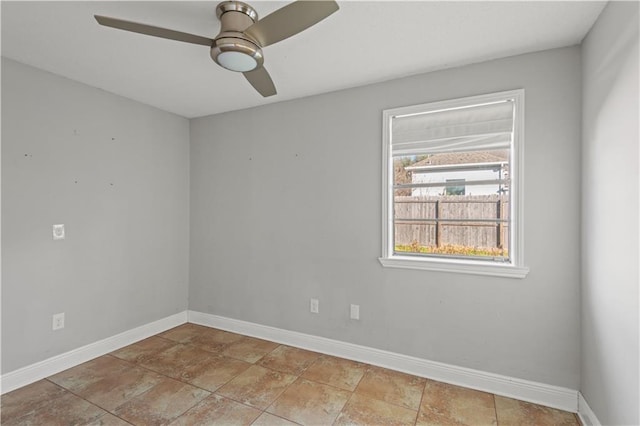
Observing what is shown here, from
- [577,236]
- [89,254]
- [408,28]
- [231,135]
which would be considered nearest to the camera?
[408,28]

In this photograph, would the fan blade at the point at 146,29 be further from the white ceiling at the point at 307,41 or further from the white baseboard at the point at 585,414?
the white baseboard at the point at 585,414

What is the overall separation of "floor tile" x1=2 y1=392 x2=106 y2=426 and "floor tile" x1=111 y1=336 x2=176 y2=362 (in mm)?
623

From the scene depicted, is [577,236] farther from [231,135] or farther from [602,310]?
[231,135]

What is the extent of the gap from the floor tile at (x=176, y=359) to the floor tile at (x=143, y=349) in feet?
0.25

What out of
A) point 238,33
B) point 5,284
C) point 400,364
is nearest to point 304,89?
point 238,33

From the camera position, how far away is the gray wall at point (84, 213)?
90.9 inches

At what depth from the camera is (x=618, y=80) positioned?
4.99 ft

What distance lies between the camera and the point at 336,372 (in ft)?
8.34

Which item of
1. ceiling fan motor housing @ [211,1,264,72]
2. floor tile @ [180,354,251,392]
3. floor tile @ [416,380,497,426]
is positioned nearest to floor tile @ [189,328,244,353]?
floor tile @ [180,354,251,392]

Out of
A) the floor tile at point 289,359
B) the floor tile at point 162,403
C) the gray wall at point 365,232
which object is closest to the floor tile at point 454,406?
the gray wall at point 365,232

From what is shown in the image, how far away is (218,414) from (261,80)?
2.18 metres

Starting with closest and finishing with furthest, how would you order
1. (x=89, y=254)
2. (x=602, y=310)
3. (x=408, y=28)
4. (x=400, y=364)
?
(x=602, y=310), (x=408, y=28), (x=400, y=364), (x=89, y=254)

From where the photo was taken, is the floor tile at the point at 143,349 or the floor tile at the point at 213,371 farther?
the floor tile at the point at 143,349

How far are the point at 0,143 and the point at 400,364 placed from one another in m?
3.47
